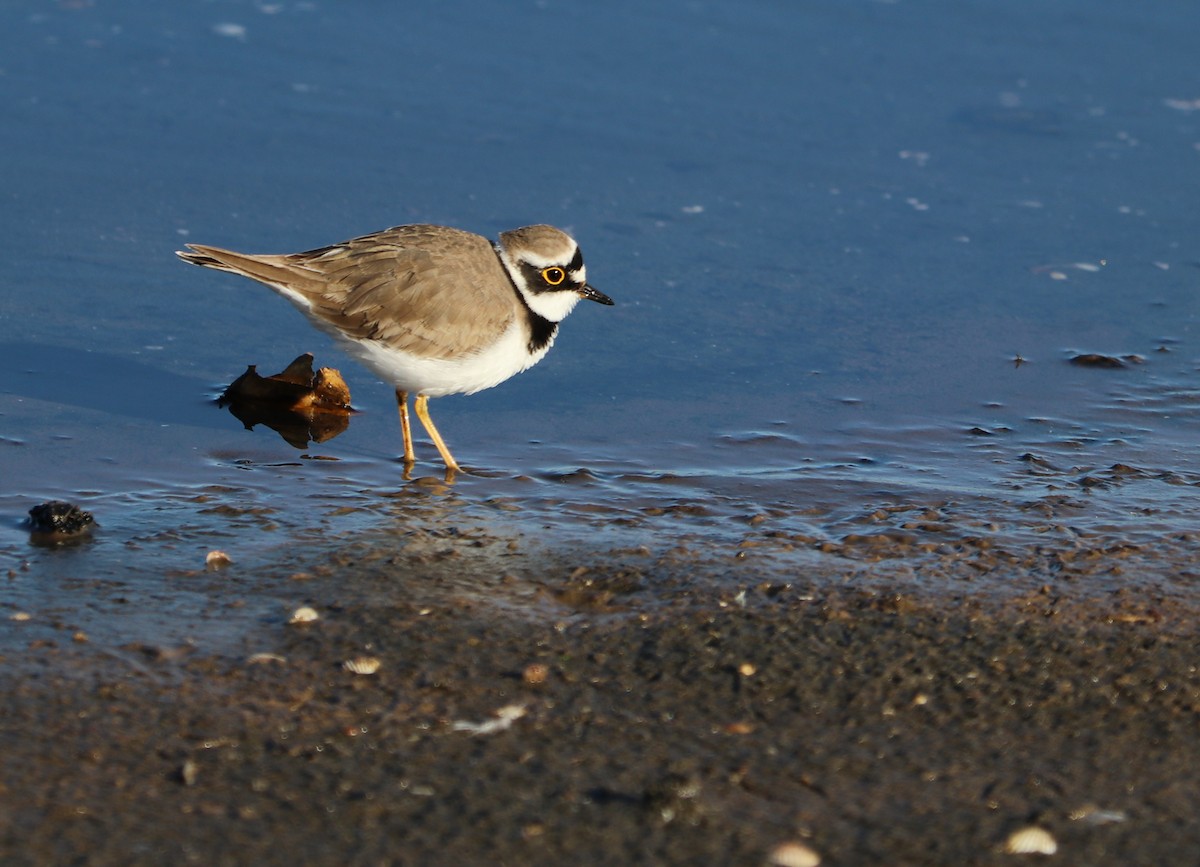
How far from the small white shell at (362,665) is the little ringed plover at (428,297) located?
213 centimetres

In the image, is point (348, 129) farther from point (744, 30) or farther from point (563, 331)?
point (744, 30)

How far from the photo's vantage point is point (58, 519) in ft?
16.3

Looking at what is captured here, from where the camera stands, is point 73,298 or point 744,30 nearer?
point 73,298

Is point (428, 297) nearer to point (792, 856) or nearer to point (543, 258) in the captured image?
point (543, 258)

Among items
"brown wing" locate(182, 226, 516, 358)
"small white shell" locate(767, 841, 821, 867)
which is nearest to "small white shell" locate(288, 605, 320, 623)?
"small white shell" locate(767, 841, 821, 867)

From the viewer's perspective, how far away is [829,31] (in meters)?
11.0

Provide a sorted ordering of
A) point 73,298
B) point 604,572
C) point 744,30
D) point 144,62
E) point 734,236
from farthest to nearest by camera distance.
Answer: point 744,30 < point 144,62 < point 734,236 < point 73,298 < point 604,572

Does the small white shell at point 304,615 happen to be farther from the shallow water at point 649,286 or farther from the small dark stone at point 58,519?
the small dark stone at point 58,519

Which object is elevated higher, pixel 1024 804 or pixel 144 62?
pixel 144 62

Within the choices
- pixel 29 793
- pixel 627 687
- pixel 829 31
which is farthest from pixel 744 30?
pixel 29 793

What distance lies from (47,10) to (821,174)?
5.78 metres

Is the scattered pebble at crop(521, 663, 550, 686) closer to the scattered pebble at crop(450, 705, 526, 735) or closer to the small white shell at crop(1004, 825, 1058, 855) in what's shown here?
the scattered pebble at crop(450, 705, 526, 735)

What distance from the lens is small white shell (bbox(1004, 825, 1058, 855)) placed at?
10.9 ft

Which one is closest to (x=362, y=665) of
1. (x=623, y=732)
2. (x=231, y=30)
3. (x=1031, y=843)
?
(x=623, y=732)
